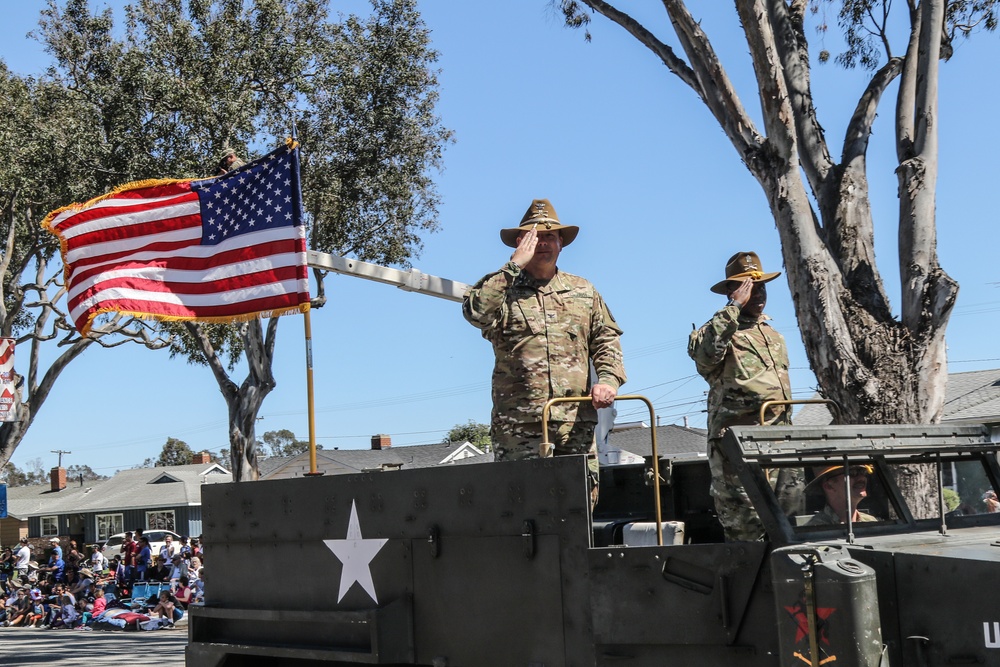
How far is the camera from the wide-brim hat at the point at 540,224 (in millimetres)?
→ 6262

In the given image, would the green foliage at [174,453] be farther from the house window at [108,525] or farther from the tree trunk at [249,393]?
the tree trunk at [249,393]

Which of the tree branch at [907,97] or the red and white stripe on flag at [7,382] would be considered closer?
the tree branch at [907,97]

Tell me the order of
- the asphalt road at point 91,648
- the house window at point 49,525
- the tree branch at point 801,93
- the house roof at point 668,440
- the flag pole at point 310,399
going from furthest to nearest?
1. the house window at point 49,525
2. the house roof at point 668,440
3. the asphalt road at point 91,648
4. the tree branch at point 801,93
5. the flag pole at point 310,399

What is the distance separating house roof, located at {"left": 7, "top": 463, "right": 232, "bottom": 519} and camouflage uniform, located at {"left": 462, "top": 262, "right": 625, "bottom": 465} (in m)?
52.3

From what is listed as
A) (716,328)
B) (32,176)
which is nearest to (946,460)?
(716,328)

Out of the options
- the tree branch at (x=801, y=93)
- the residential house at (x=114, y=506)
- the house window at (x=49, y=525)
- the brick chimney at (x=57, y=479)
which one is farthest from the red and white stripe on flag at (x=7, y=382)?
the brick chimney at (x=57, y=479)

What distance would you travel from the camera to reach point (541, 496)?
5.07 meters

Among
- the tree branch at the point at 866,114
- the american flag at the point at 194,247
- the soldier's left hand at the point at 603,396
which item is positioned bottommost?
the soldier's left hand at the point at 603,396

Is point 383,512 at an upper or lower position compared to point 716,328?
lower

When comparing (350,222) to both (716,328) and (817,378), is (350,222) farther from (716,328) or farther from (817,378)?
(716,328)

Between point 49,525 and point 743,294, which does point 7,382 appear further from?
point 49,525

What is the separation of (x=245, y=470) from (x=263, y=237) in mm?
12330

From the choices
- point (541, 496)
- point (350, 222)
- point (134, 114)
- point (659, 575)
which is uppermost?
point (134, 114)

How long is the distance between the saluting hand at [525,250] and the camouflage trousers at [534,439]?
2.67ft
